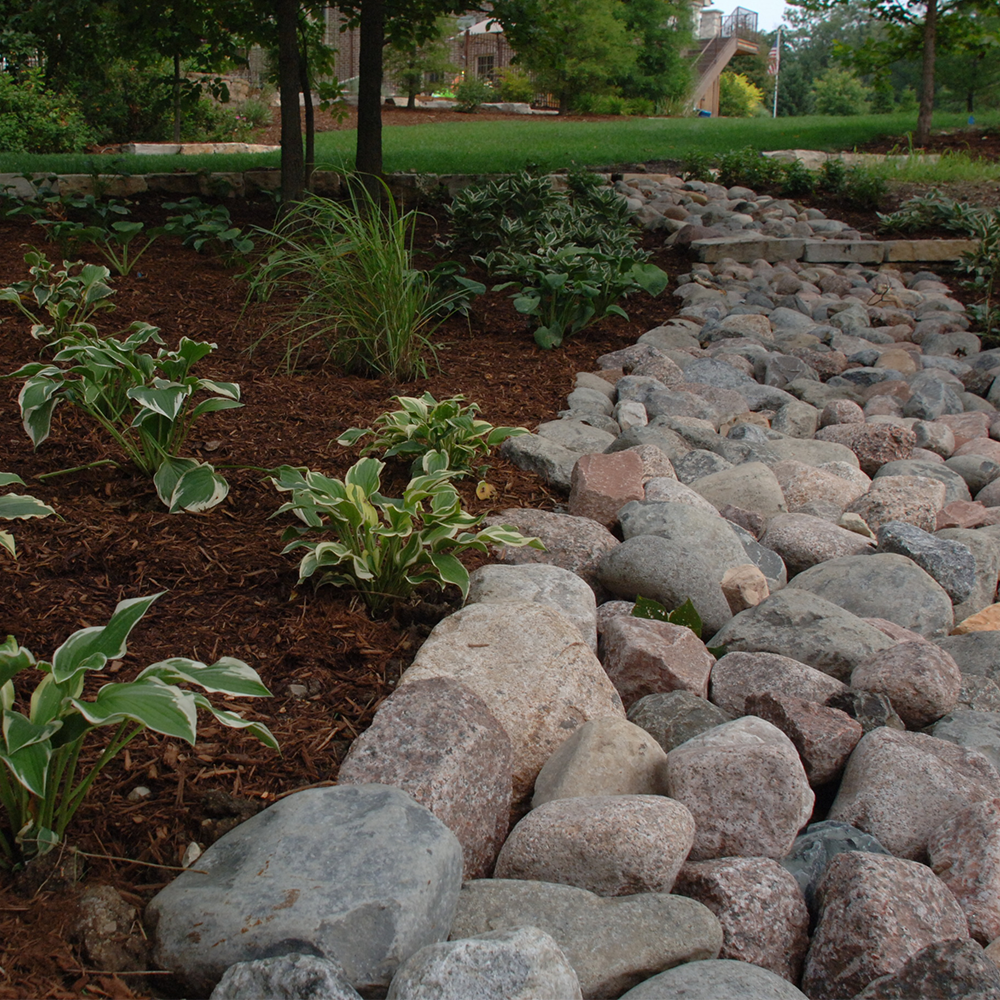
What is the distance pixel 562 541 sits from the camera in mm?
2758

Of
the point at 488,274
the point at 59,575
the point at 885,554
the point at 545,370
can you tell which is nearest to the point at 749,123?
the point at 488,274

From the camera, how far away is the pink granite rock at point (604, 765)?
70.2 inches

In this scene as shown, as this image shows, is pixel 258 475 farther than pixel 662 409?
No

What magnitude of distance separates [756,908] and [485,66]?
110 feet

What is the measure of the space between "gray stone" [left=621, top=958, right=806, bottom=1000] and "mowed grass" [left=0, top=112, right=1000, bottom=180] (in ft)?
22.0

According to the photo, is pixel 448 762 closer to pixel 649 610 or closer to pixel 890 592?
pixel 649 610

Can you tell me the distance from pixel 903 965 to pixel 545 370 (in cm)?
327

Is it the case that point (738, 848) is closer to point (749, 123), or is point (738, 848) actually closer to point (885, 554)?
point (885, 554)

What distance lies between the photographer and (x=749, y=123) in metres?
14.9

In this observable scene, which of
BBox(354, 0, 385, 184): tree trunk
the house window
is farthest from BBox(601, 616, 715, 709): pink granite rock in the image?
the house window

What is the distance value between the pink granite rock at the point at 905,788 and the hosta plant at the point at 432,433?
147 centimetres

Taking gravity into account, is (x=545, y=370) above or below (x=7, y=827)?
above

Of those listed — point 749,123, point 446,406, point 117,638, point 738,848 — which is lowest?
point 738,848

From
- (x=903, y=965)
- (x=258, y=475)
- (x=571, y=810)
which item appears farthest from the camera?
(x=258, y=475)
